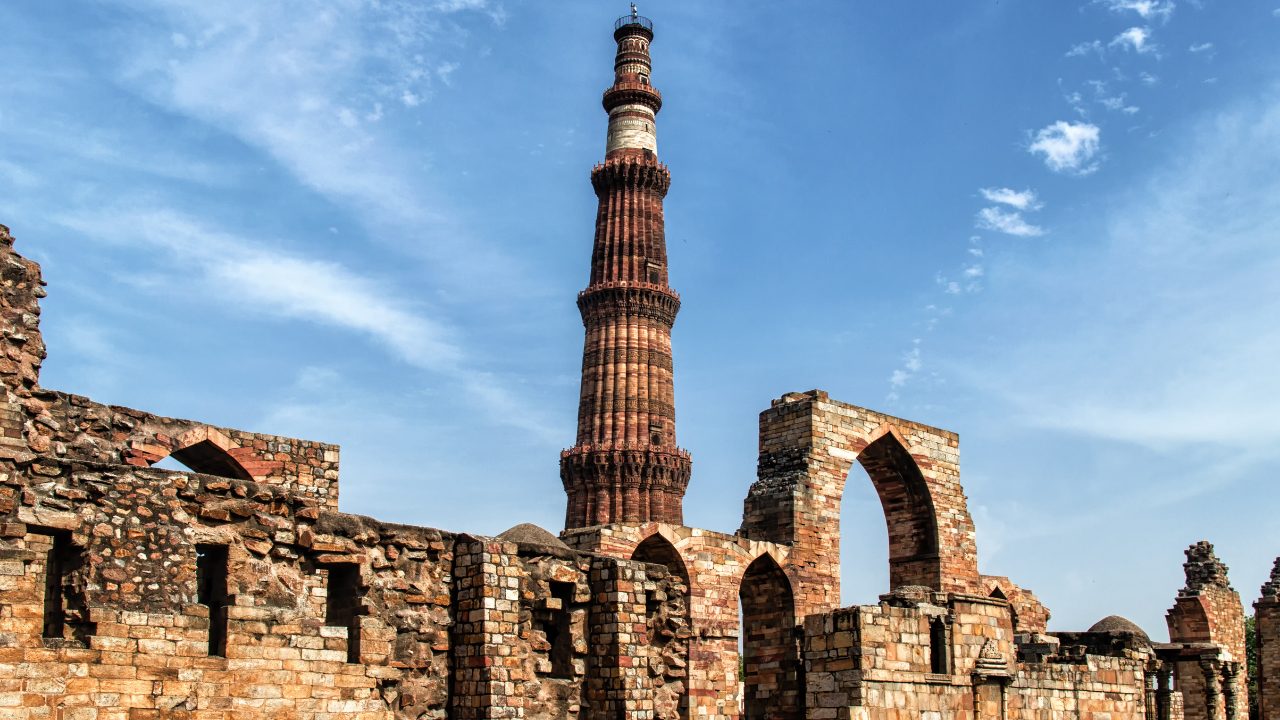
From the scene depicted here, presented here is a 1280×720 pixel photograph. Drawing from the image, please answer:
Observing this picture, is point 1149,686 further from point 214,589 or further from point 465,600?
point 214,589

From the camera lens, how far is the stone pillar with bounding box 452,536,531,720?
8.95 metres

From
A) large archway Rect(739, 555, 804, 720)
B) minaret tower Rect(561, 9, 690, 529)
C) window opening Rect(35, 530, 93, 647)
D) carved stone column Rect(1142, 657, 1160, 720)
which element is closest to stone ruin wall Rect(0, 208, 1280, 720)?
window opening Rect(35, 530, 93, 647)

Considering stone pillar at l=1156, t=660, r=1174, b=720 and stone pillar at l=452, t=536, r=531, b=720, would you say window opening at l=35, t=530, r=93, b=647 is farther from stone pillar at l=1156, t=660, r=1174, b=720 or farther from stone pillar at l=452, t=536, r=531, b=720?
stone pillar at l=1156, t=660, r=1174, b=720

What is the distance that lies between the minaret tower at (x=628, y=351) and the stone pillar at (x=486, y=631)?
21.3 metres

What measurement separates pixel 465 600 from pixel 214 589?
6.27ft

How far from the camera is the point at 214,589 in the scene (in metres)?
8.16

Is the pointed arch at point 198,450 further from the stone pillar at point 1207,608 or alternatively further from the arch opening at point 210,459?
the stone pillar at point 1207,608

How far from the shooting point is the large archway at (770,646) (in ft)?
54.8

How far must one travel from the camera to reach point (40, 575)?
734 cm

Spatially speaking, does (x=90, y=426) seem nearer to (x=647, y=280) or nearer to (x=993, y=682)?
(x=993, y=682)

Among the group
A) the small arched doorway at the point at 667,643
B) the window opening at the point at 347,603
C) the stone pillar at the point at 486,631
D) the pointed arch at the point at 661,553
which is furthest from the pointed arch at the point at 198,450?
the pointed arch at the point at 661,553

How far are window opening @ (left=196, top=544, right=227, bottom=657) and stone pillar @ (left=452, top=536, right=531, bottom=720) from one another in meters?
1.89

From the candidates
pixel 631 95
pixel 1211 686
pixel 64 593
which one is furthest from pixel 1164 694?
pixel 631 95

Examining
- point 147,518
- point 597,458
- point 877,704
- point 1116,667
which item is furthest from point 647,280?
point 147,518
